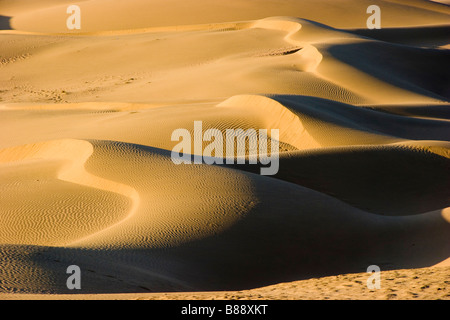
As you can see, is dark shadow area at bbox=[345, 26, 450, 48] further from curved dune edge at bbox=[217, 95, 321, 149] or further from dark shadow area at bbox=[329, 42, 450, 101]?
curved dune edge at bbox=[217, 95, 321, 149]

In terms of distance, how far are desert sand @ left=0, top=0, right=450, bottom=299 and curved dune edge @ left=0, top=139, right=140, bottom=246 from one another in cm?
3

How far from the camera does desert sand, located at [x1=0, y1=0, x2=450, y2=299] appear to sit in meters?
5.15

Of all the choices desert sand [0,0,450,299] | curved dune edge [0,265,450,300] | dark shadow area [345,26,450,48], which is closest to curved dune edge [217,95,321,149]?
desert sand [0,0,450,299]

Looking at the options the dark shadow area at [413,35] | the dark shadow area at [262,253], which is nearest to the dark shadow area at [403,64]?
the dark shadow area at [413,35]

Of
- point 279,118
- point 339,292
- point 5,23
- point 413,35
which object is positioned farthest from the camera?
point 5,23

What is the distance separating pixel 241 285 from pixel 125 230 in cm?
128

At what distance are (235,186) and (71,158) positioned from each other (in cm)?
301

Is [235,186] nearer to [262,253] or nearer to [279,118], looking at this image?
[262,253]

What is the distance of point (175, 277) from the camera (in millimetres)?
5375

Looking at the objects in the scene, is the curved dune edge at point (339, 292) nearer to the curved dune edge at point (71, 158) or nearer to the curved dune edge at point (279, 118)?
the curved dune edge at point (71, 158)

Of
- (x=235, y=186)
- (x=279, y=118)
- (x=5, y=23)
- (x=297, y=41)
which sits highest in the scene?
(x=5, y=23)

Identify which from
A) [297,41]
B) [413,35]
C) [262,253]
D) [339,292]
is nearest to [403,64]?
[297,41]

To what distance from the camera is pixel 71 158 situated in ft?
29.8

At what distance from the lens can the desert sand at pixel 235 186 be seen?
16.9 feet
